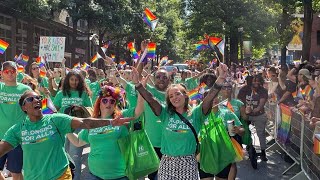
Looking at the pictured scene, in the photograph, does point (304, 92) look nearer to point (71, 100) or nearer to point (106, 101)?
point (71, 100)

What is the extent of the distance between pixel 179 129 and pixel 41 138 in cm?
125

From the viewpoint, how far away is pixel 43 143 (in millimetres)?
4172

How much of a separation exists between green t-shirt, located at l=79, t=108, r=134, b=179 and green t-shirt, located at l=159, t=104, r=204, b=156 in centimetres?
43

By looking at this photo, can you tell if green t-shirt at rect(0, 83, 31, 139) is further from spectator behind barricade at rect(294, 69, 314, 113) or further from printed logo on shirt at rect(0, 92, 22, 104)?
spectator behind barricade at rect(294, 69, 314, 113)

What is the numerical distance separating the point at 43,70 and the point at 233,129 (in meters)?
5.92

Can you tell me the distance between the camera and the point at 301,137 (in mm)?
7344

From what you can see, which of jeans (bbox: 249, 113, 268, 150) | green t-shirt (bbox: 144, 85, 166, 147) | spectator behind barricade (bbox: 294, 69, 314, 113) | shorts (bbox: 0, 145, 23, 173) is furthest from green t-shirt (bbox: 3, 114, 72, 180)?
jeans (bbox: 249, 113, 268, 150)

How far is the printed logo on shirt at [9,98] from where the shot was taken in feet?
21.2

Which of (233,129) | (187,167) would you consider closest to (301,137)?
(233,129)

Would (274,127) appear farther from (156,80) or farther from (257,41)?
(257,41)

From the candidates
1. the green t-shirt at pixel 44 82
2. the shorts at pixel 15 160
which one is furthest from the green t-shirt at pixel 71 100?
the green t-shirt at pixel 44 82

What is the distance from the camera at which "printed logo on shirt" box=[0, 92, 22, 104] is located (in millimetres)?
6457

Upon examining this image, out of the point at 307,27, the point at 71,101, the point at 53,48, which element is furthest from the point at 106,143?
the point at 307,27

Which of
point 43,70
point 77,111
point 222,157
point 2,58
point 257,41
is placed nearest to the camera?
point 222,157
